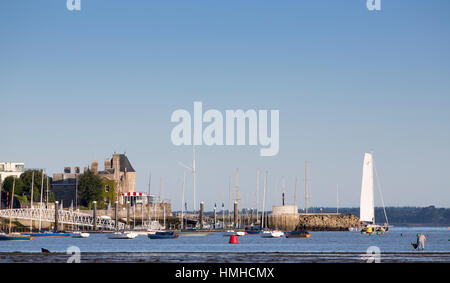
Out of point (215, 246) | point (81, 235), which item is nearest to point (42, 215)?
point (81, 235)

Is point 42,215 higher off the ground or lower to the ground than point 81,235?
higher

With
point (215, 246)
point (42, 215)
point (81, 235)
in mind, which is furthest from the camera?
point (42, 215)

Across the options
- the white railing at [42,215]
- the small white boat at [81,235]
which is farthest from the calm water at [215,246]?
the white railing at [42,215]

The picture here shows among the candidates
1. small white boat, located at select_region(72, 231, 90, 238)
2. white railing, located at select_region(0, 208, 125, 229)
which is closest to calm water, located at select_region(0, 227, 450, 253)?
small white boat, located at select_region(72, 231, 90, 238)

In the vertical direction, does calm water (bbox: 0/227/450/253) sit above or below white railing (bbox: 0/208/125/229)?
below

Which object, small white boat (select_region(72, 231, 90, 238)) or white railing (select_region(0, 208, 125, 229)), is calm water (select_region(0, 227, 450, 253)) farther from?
white railing (select_region(0, 208, 125, 229))

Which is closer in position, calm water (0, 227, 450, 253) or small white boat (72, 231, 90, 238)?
calm water (0, 227, 450, 253)

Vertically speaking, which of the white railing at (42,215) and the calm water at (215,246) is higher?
the white railing at (42,215)

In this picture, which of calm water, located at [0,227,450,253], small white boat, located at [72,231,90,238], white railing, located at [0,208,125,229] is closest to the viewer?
calm water, located at [0,227,450,253]

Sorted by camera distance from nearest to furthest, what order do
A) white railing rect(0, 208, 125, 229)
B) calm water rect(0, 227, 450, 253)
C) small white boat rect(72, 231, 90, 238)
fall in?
calm water rect(0, 227, 450, 253)
small white boat rect(72, 231, 90, 238)
white railing rect(0, 208, 125, 229)

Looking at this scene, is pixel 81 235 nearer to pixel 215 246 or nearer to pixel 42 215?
pixel 42 215

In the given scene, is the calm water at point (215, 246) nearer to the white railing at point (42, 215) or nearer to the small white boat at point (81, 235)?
the small white boat at point (81, 235)
